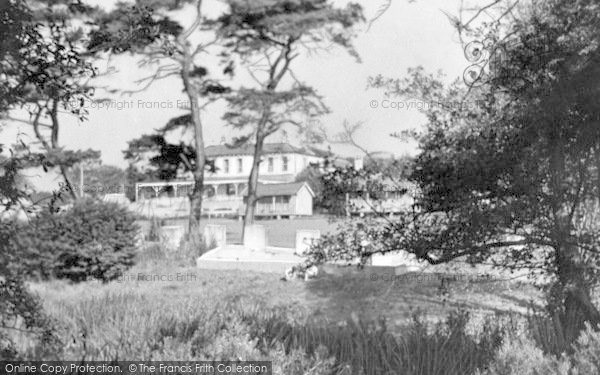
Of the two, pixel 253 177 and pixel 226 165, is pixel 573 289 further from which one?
pixel 226 165

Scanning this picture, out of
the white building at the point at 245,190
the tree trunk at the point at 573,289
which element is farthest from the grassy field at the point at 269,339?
the white building at the point at 245,190

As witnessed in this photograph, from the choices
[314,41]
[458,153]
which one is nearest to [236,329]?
[458,153]

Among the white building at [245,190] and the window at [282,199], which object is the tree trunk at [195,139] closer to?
the white building at [245,190]

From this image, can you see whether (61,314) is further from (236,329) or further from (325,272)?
(325,272)

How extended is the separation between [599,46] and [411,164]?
83.3 inches

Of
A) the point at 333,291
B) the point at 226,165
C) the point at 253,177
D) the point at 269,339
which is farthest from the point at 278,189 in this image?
the point at 269,339

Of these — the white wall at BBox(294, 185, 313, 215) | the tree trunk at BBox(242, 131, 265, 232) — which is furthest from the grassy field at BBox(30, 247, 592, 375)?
the white wall at BBox(294, 185, 313, 215)

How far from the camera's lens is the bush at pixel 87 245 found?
11492 mm

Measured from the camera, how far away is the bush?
37.7 ft

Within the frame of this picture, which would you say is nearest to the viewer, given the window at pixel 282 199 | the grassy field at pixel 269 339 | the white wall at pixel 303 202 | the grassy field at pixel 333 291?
the grassy field at pixel 269 339

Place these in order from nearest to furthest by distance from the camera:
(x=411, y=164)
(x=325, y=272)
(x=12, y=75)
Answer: (x=12, y=75) → (x=411, y=164) → (x=325, y=272)

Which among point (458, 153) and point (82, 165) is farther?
point (82, 165)

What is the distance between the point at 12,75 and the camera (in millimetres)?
3617

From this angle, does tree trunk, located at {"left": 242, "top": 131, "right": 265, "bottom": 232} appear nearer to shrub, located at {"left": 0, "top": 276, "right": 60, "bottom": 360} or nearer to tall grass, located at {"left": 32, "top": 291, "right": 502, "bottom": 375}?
tall grass, located at {"left": 32, "top": 291, "right": 502, "bottom": 375}
